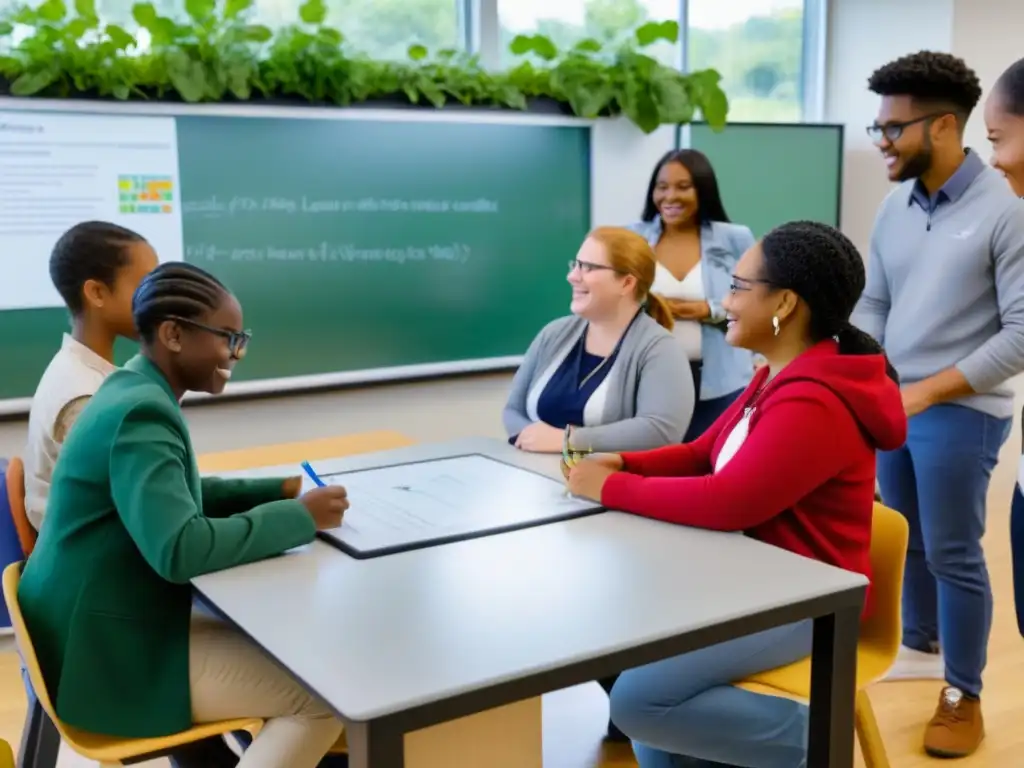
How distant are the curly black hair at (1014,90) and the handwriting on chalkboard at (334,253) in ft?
8.06

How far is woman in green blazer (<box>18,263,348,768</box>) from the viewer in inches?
60.5

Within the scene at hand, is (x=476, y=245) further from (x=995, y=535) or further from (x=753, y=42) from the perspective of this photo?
(x=995, y=535)

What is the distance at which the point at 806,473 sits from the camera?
175cm

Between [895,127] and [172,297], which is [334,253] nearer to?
[895,127]

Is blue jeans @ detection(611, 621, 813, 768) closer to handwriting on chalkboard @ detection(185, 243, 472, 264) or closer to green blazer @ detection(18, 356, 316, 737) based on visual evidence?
green blazer @ detection(18, 356, 316, 737)

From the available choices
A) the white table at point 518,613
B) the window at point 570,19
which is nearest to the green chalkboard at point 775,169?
the window at point 570,19

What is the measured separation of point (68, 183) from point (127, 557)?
201 centimetres

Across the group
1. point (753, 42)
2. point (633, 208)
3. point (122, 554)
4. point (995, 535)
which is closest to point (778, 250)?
point (122, 554)

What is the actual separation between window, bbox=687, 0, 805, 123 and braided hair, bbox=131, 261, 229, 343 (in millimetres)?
3708

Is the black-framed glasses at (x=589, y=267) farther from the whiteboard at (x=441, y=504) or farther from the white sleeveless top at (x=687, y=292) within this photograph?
the white sleeveless top at (x=687, y=292)

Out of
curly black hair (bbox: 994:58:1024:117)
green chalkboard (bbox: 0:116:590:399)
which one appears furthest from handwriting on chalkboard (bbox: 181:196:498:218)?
curly black hair (bbox: 994:58:1024:117)

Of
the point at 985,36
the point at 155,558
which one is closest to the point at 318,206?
the point at 155,558

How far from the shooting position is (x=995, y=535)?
439 cm

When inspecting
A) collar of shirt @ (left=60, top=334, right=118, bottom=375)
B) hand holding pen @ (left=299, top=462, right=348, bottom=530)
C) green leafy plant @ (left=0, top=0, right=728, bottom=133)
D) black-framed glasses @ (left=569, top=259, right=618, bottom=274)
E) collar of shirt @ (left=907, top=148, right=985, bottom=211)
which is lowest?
hand holding pen @ (left=299, top=462, right=348, bottom=530)
